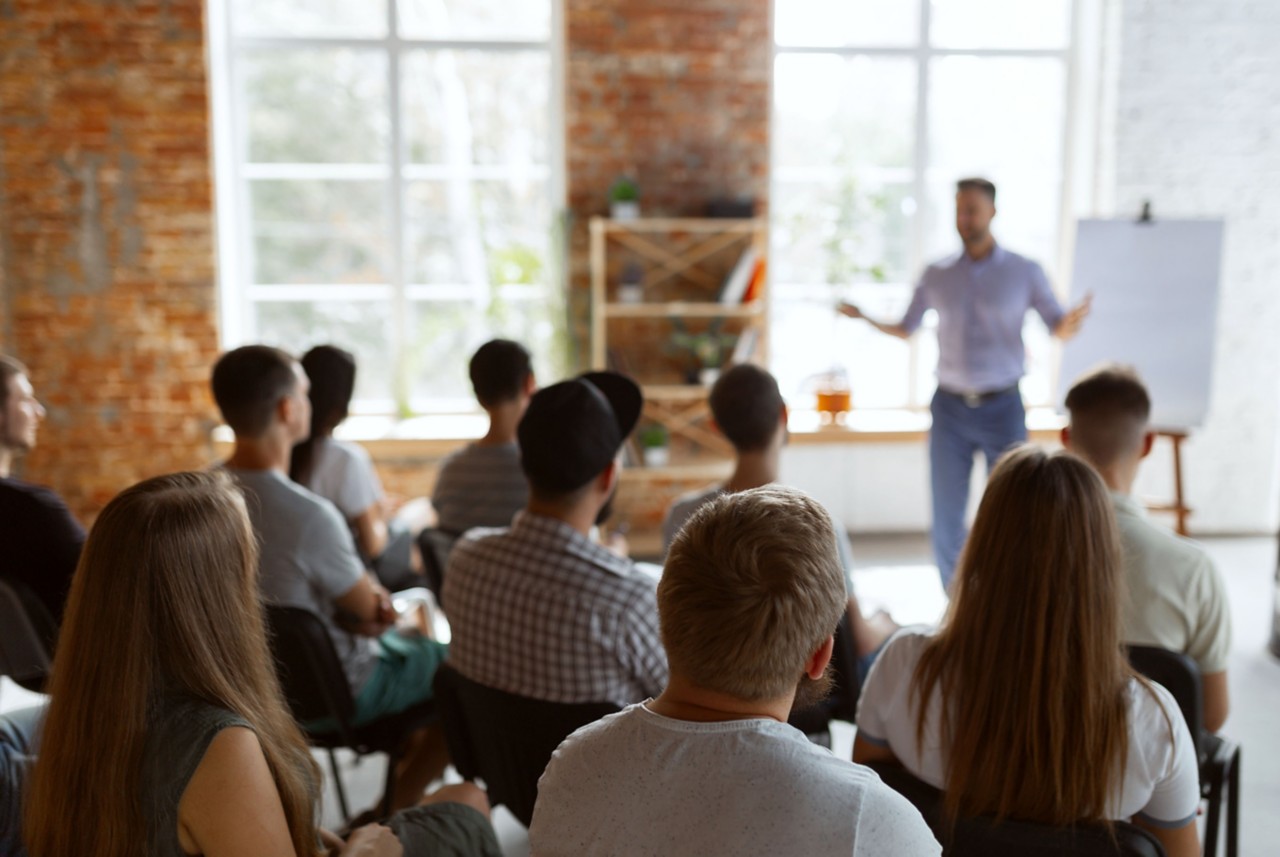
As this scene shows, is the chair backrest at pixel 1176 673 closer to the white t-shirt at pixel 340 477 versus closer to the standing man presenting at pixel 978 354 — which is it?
the white t-shirt at pixel 340 477

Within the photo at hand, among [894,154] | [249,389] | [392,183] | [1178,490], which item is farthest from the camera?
[894,154]

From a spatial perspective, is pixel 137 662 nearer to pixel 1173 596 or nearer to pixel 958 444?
pixel 1173 596

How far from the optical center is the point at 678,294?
6039mm

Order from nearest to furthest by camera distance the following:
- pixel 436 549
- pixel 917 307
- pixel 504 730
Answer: pixel 504 730, pixel 436 549, pixel 917 307

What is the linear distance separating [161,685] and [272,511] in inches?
45.3

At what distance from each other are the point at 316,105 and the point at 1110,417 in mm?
4871

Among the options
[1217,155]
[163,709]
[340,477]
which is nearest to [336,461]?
[340,477]

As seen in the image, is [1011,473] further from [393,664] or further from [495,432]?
[495,432]

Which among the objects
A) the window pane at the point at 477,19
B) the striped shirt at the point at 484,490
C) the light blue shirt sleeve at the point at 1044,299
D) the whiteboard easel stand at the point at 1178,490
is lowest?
the whiteboard easel stand at the point at 1178,490

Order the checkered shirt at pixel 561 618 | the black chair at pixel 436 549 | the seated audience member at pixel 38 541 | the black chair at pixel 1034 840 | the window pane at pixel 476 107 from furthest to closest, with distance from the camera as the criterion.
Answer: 1. the window pane at pixel 476 107
2. the black chair at pixel 436 549
3. the seated audience member at pixel 38 541
4. the checkered shirt at pixel 561 618
5. the black chair at pixel 1034 840

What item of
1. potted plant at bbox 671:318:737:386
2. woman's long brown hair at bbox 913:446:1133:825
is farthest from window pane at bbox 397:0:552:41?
woman's long brown hair at bbox 913:446:1133:825

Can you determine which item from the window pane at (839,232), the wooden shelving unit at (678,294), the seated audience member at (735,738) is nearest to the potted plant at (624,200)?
the wooden shelving unit at (678,294)

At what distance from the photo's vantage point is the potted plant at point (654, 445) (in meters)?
5.84

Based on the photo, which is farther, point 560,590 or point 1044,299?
point 1044,299
